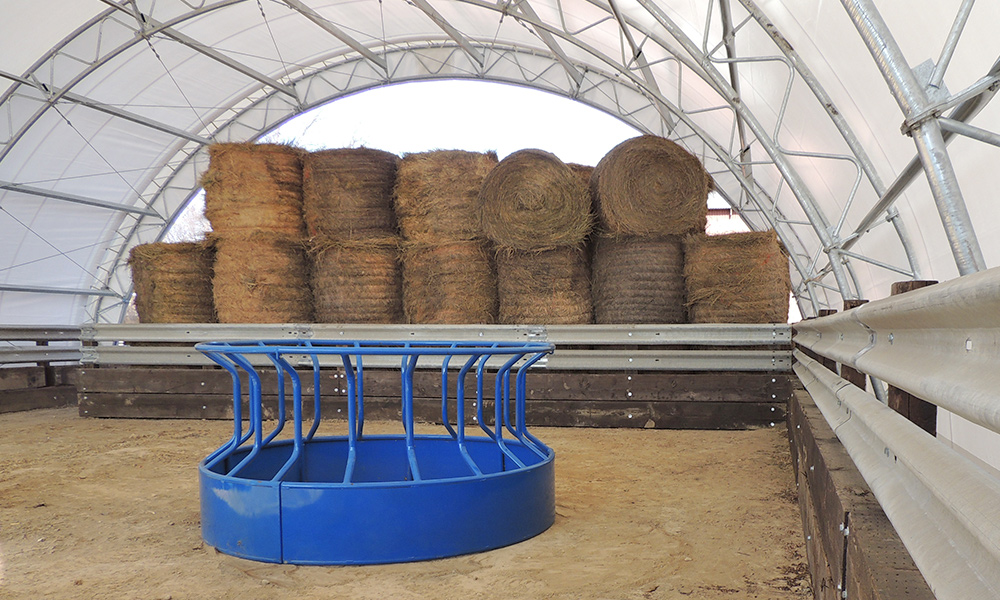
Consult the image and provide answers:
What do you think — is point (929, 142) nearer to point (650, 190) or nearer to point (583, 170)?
point (650, 190)

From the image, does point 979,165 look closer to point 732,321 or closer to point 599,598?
point 732,321

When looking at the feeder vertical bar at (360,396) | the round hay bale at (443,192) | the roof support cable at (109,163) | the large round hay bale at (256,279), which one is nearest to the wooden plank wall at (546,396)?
the large round hay bale at (256,279)

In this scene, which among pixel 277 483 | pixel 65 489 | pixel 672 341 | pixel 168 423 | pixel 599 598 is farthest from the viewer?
pixel 168 423

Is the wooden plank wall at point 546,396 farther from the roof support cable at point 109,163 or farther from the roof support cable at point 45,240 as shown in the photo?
the roof support cable at point 45,240

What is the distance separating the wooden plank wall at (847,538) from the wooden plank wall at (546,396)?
2920 mm

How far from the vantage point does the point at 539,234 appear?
6137 mm

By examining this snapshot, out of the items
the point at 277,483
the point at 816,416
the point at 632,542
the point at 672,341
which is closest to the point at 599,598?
the point at 632,542

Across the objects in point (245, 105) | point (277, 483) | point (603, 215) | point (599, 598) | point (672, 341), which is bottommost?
point (599, 598)

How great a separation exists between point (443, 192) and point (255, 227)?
5.42 ft

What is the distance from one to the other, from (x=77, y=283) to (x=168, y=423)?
15589 millimetres

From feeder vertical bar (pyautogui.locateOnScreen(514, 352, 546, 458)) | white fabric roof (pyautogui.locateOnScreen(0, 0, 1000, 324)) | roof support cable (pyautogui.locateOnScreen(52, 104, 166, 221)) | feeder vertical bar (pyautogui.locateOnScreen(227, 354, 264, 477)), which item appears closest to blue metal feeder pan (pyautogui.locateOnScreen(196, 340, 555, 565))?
feeder vertical bar (pyautogui.locateOnScreen(227, 354, 264, 477))

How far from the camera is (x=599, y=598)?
2.30 metres

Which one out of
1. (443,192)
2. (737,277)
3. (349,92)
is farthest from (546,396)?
(349,92)

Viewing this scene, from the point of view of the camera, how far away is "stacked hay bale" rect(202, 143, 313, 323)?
675 centimetres
